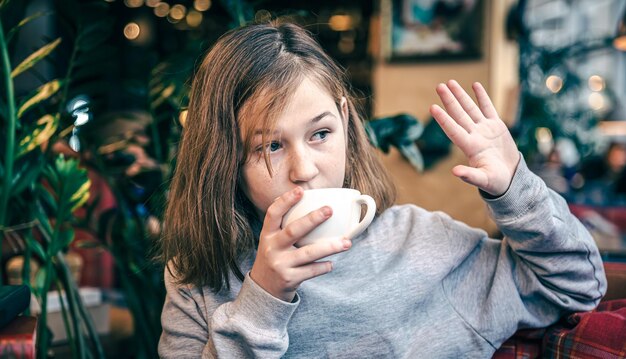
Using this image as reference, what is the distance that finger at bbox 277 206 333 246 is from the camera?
0.85m

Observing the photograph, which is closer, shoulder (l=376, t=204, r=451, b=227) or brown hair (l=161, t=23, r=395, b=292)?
brown hair (l=161, t=23, r=395, b=292)

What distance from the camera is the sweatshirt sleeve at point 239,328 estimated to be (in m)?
0.96

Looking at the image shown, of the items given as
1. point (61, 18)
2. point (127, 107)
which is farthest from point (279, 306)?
point (127, 107)

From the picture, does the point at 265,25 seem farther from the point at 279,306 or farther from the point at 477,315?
the point at 477,315

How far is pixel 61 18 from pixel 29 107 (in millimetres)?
300

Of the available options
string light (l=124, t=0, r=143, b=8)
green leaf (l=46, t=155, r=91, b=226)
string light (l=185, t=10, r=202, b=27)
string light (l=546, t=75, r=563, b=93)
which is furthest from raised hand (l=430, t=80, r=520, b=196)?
string light (l=124, t=0, r=143, b=8)

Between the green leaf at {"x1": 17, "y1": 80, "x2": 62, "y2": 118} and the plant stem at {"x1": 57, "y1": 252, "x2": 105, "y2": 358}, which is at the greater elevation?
the green leaf at {"x1": 17, "y1": 80, "x2": 62, "y2": 118}

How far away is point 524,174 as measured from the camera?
40.6 inches

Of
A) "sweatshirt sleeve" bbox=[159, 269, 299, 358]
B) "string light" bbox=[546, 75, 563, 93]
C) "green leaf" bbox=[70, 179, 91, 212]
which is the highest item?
"green leaf" bbox=[70, 179, 91, 212]

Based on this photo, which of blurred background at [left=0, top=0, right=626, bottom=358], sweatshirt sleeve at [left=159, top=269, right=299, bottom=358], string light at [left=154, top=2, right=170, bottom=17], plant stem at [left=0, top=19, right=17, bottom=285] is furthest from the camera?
string light at [left=154, top=2, right=170, bottom=17]

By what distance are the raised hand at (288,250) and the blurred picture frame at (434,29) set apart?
272cm

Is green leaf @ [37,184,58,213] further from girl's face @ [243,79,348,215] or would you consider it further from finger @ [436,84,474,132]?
finger @ [436,84,474,132]

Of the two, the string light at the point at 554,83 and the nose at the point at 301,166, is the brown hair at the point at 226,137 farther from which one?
the string light at the point at 554,83

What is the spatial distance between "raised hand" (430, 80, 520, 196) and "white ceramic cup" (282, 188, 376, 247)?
8.2 inches
